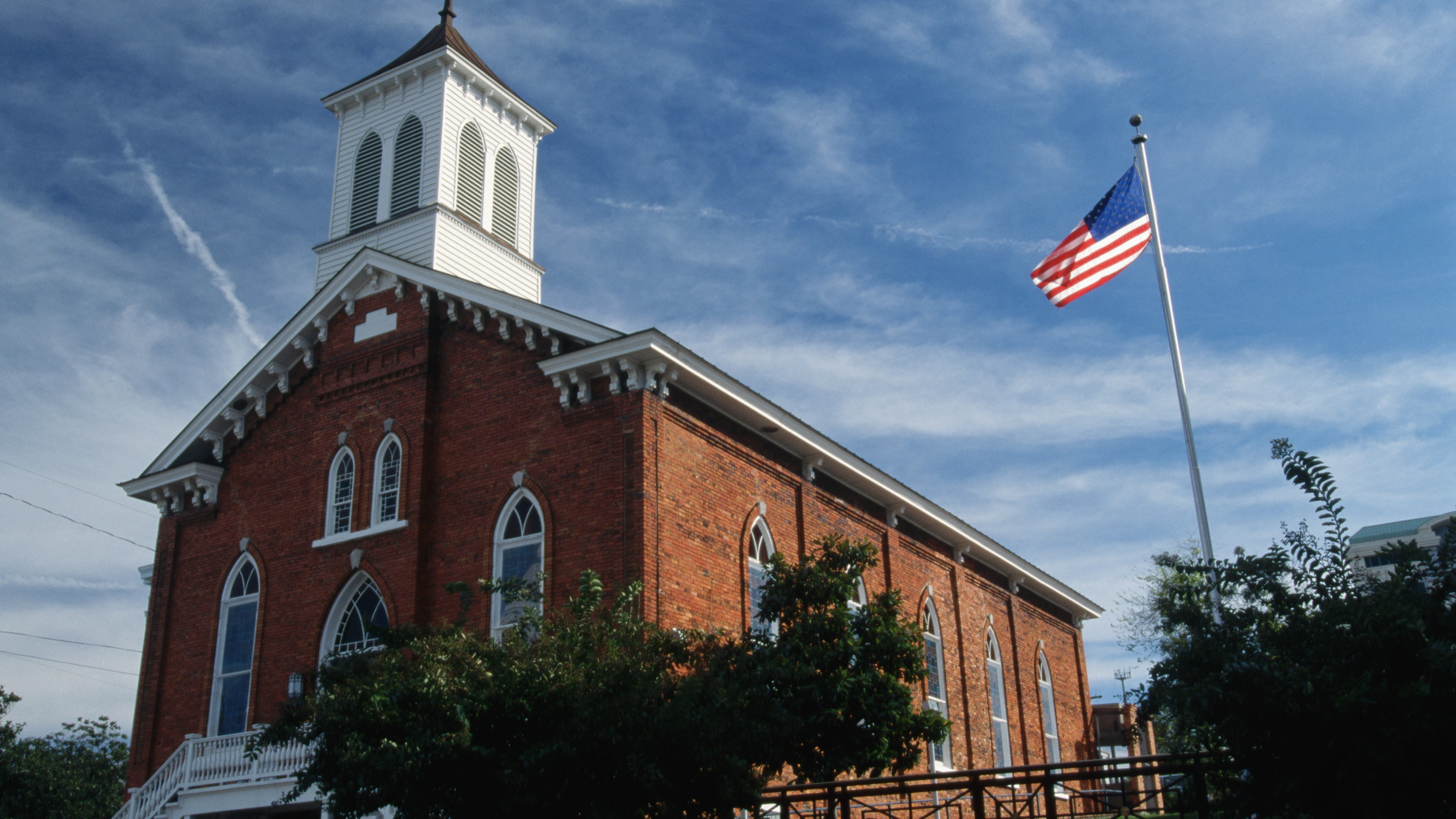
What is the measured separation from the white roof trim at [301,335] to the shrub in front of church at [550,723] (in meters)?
8.89

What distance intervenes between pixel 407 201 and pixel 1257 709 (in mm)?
22386

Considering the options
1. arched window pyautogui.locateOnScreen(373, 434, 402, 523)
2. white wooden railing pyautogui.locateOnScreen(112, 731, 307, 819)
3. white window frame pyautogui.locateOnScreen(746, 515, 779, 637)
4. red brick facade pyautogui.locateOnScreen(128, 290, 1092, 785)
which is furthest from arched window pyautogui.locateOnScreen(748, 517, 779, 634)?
white wooden railing pyautogui.locateOnScreen(112, 731, 307, 819)

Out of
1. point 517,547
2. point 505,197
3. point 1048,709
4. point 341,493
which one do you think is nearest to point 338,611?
point 341,493

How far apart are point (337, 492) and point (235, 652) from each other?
12.6 ft

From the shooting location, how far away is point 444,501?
21.8 metres

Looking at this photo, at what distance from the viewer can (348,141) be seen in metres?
29.3

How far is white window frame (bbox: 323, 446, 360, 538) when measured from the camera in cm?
2278

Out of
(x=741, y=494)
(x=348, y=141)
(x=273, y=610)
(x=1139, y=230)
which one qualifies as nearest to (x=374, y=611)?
(x=273, y=610)

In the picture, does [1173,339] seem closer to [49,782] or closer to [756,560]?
[756,560]

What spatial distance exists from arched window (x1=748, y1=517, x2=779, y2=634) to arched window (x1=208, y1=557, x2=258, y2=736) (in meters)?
Result: 9.51

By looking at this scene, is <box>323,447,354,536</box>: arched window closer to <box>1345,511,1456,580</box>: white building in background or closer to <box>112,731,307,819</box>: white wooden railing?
<box>112,731,307,819</box>: white wooden railing

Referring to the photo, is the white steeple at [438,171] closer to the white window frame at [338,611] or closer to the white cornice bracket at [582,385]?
the white cornice bracket at [582,385]

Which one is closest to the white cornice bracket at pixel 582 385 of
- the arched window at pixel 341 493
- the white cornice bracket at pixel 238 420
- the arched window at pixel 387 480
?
the arched window at pixel 387 480

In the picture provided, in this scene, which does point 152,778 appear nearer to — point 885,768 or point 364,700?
point 364,700
